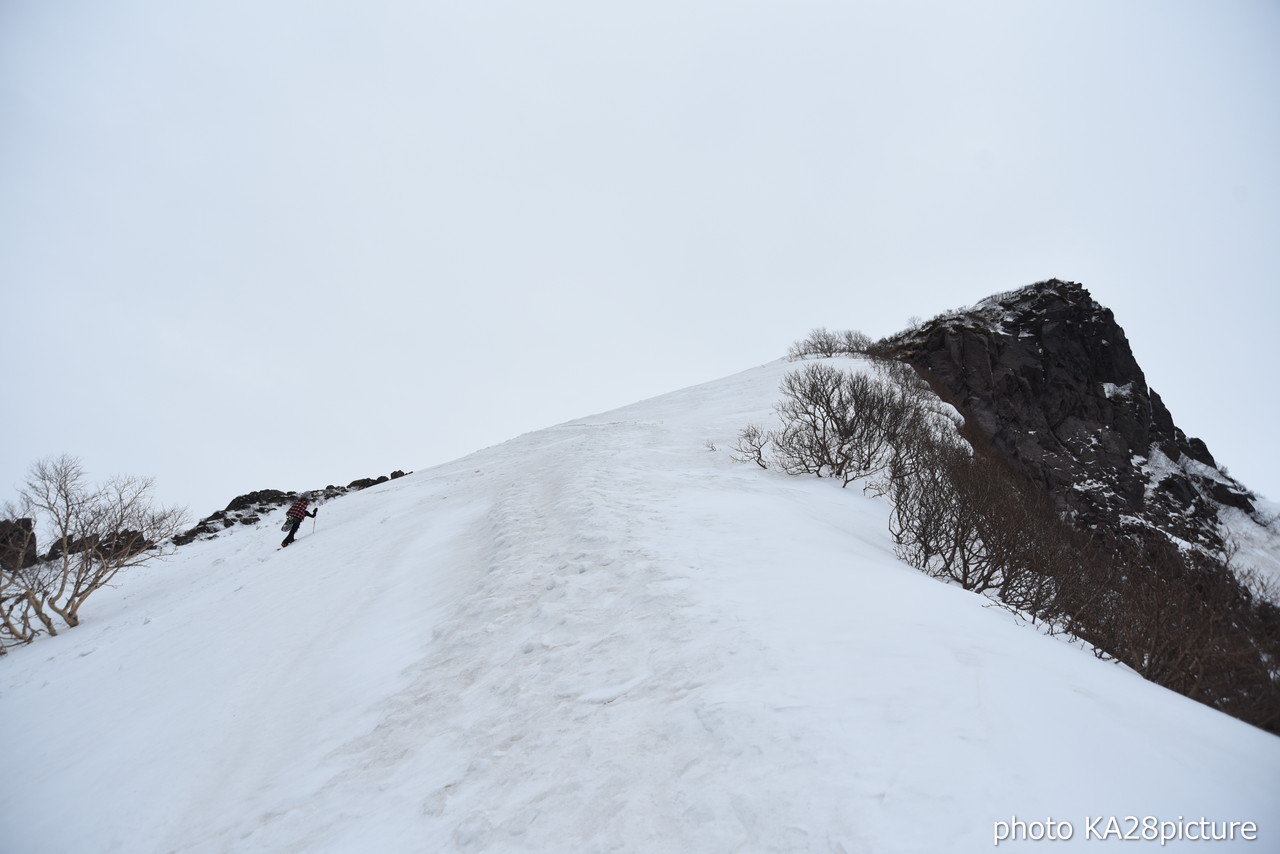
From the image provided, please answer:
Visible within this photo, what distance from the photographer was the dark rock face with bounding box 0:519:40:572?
14117 mm

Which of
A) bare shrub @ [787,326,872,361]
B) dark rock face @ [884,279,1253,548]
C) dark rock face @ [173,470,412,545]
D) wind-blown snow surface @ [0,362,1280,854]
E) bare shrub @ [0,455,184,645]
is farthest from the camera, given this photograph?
bare shrub @ [787,326,872,361]

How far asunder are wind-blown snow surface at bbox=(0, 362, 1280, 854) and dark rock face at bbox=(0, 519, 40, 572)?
748 centimetres

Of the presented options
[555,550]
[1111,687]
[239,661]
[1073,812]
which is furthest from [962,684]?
[239,661]

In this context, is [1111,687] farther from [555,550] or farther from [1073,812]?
[555,550]

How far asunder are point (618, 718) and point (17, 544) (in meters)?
21.8

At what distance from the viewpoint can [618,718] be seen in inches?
159

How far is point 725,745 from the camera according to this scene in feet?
11.1

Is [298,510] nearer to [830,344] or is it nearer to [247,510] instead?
[247,510]

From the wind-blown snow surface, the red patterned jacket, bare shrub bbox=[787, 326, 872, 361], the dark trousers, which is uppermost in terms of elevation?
bare shrub bbox=[787, 326, 872, 361]

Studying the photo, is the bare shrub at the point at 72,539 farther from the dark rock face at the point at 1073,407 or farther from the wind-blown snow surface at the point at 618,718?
the dark rock face at the point at 1073,407

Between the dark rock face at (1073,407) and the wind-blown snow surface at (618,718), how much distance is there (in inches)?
834

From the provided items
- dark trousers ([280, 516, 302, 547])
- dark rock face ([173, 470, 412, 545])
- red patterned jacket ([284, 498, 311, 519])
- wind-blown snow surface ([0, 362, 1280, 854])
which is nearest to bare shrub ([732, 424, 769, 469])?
wind-blown snow surface ([0, 362, 1280, 854])

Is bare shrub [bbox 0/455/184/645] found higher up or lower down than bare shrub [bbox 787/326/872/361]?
lower down

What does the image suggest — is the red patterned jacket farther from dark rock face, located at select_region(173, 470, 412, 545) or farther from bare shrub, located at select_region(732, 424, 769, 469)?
bare shrub, located at select_region(732, 424, 769, 469)
